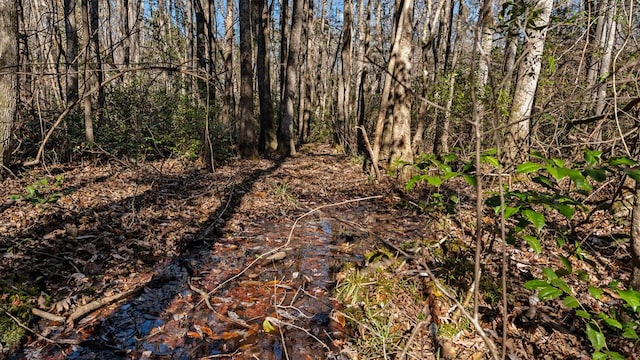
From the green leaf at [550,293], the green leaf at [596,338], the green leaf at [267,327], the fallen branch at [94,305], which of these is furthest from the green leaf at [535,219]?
the fallen branch at [94,305]

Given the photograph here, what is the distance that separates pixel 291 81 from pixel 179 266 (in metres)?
8.61

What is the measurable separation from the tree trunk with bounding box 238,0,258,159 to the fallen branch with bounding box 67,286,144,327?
24.0 ft

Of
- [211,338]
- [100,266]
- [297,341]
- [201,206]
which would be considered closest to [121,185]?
[201,206]

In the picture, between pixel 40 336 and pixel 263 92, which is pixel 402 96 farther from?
pixel 40 336

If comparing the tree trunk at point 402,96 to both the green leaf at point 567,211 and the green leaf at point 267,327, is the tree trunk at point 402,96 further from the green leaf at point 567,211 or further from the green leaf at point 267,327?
the green leaf at point 567,211

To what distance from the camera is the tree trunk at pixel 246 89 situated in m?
9.90

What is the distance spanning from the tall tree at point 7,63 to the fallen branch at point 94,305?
14.7 ft

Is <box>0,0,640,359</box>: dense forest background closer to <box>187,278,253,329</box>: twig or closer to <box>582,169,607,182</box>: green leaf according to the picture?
<box>582,169,607,182</box>: green leaf

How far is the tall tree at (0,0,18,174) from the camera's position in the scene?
6.24 m

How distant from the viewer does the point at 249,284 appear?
13.4 feet

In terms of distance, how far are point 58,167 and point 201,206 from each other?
4.36 metres

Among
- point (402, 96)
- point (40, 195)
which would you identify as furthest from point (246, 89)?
point (40, 195)

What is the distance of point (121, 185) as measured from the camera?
689cm

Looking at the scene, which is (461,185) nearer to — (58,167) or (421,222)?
(421,222)
